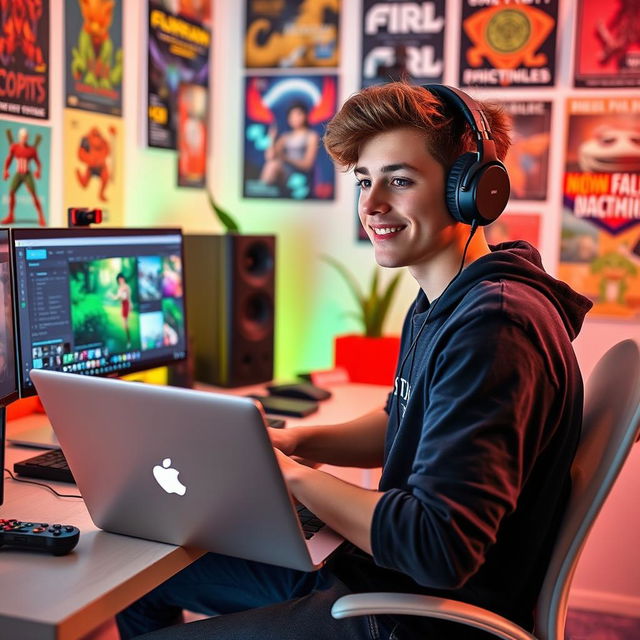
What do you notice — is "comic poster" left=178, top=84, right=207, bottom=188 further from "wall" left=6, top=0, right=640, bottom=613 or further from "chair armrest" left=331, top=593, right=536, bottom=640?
"chair armrest" left=331, top=593, right=536, bottom=640

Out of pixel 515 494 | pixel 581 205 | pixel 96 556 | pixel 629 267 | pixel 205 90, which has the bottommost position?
pixel 96 556

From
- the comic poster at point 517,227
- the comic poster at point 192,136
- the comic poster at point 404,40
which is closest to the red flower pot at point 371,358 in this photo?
the comic poster at point 517,227

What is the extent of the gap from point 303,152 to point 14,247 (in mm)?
1427

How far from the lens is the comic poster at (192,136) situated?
Result: 2.68m

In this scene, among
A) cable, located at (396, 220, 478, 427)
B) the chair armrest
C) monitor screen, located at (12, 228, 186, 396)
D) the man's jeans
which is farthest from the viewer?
monitor screen, located at (12, 228, 186, 396)

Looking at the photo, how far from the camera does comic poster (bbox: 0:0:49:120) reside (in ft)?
6.32

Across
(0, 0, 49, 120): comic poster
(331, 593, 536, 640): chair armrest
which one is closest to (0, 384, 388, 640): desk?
(331, 593, 536, 640): chair armrest

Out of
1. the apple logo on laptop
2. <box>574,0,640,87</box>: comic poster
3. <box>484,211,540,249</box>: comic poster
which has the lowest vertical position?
the apple logo on laptop

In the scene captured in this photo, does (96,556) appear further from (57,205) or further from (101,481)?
(57,205)

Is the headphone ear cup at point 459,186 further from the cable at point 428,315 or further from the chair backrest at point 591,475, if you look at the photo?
the chair backrest at point 591,475

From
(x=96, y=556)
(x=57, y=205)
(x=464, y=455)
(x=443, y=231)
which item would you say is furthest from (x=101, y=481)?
(x=57, y=205)

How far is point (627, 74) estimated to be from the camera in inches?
101

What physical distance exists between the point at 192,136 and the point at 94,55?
0.55 meters

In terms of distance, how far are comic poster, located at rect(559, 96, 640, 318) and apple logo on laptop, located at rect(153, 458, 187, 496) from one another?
5.98 ft
